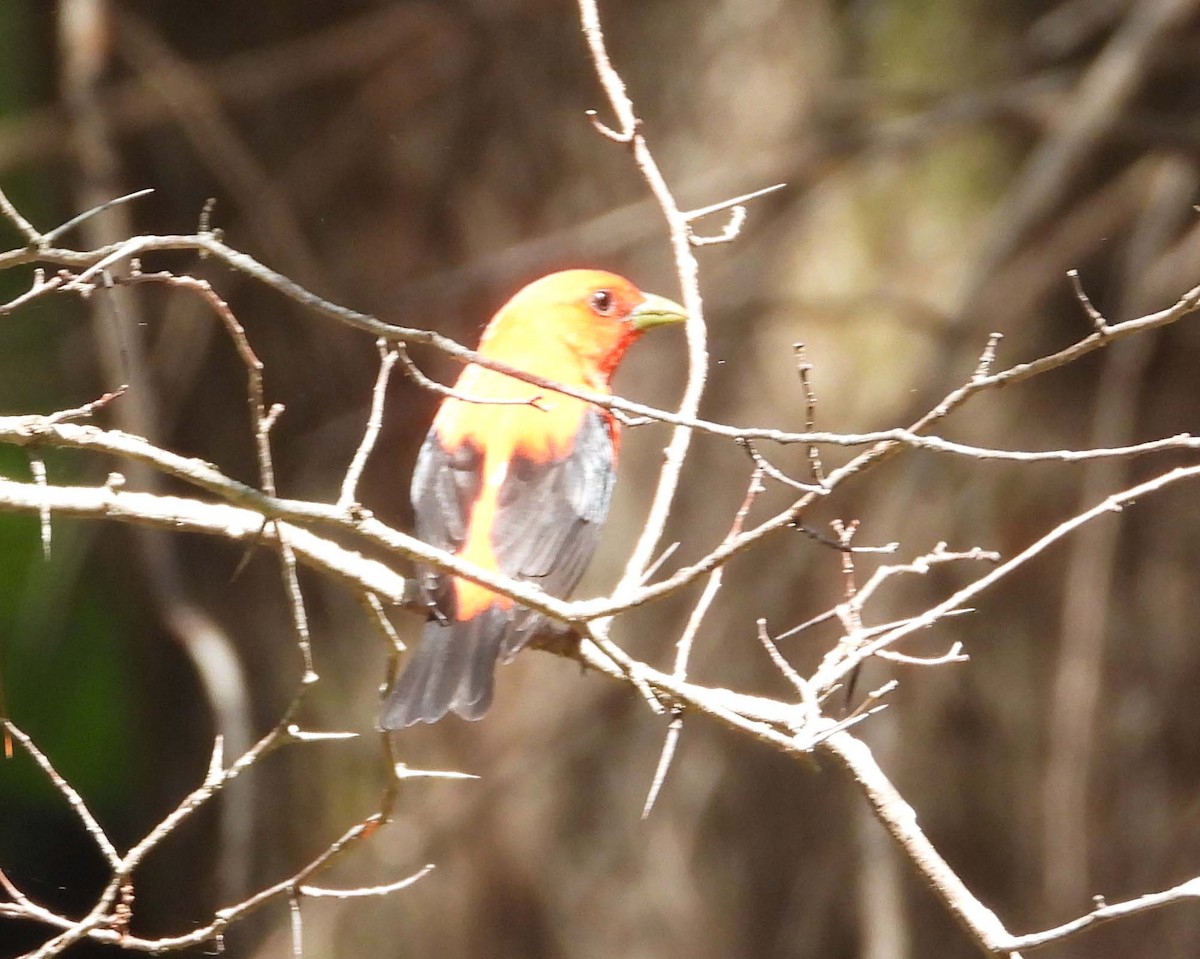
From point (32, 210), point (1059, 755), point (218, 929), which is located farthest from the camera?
point (32, 210)

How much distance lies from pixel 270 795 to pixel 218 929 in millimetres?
2712

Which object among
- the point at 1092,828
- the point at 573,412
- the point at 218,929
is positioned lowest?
the point at 218,929

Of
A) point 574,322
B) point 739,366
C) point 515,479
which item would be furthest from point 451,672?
point 739,366

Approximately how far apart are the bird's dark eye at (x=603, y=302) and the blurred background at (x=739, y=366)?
88cm

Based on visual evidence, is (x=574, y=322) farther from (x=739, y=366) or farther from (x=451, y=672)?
(x=739, y=366)

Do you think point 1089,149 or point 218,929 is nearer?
point 218,929

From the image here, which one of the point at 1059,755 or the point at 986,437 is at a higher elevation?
the point at 986,437

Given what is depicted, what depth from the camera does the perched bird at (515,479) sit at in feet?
8.80

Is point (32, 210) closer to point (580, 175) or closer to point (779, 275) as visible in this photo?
point (580, 175)

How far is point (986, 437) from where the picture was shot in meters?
4.36

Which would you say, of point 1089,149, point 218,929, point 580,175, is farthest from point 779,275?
point 218,929

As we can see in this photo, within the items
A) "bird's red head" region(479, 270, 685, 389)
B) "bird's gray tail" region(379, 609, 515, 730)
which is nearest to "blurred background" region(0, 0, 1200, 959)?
"bird's red head" region(479, 270, 685, 389)

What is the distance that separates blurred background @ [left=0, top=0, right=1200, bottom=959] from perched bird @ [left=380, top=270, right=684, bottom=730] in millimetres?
872

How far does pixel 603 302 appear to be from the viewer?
338 centimetres
